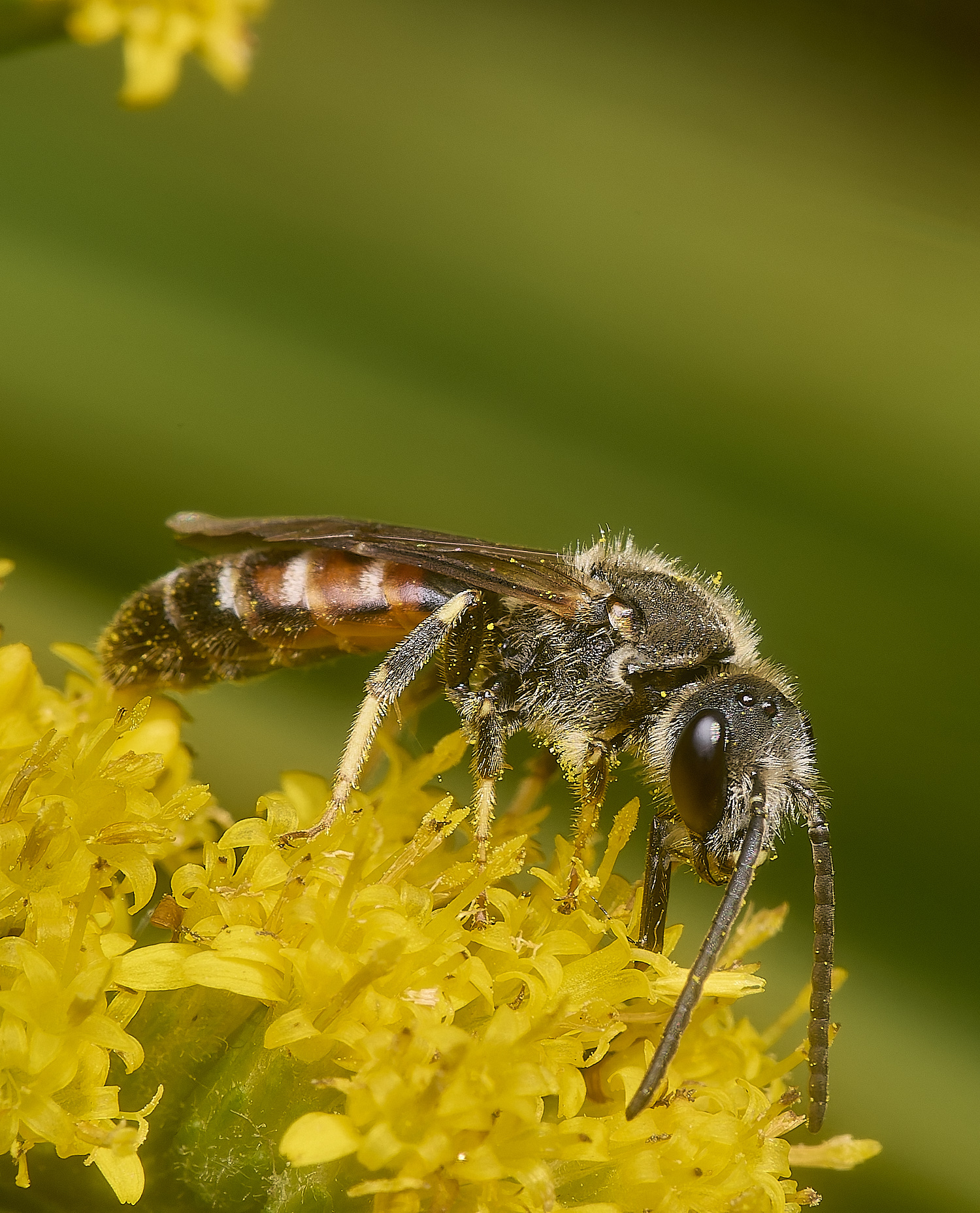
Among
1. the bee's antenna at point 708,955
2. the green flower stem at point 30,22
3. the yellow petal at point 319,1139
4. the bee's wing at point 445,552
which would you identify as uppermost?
the green flower stem at point 30,22

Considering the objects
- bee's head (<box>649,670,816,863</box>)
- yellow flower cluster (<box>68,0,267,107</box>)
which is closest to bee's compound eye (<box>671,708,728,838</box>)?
bee's head (<box>649,670,816,863</box>)

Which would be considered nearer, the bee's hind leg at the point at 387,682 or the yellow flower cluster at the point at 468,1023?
the yellow flower cluster at the point at 468,1023

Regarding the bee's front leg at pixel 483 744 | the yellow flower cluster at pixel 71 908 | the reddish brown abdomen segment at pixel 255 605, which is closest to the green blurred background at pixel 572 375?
the reddish brown abdomen segment at pixel 255 605

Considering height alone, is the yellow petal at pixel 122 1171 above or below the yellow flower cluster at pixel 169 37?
below

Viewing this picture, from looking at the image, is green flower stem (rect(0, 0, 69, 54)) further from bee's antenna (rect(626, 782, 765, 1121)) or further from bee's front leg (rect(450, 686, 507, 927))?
bee's antenna (rect(626, 782, 765, 1121))

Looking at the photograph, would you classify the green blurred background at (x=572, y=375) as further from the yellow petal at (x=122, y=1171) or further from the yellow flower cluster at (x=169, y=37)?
the yellow petal at (x=122, y=1171)

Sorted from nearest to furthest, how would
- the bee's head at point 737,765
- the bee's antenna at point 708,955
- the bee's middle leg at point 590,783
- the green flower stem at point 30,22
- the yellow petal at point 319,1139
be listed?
the yellow petal at point 319,1139, the bee's antenna at point 708,955, the bee's head at point 737,765, the bee's middle leg at point 590,783, the green flower stem at point 30,22

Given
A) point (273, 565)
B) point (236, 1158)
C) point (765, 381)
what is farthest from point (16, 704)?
point (765, 381)

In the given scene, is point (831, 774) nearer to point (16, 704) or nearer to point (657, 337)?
point (657, 337)
